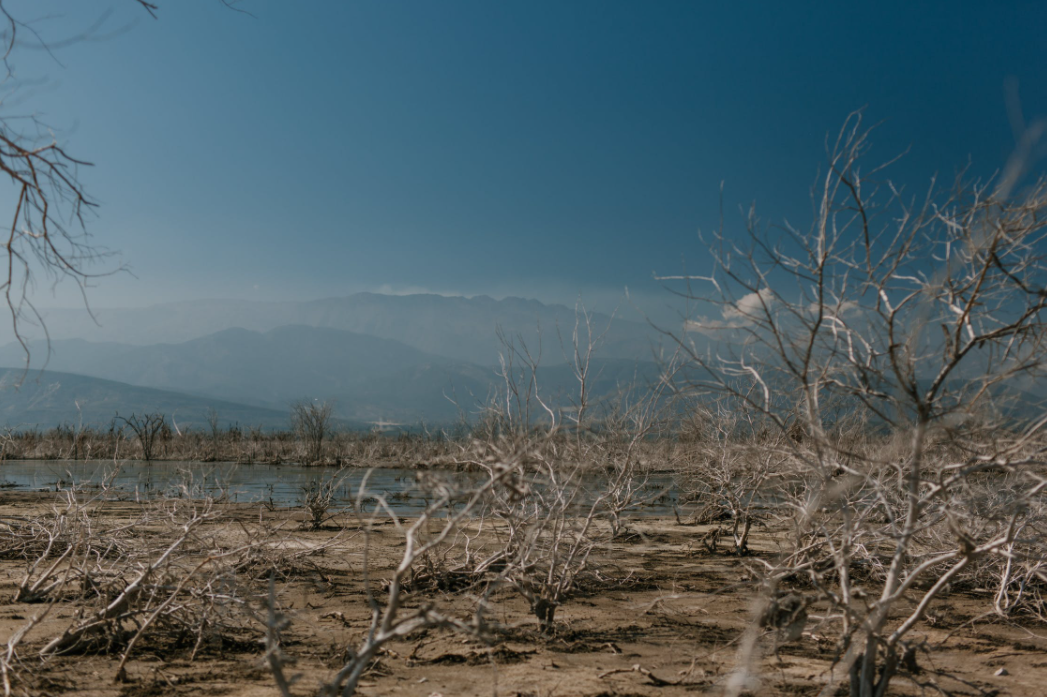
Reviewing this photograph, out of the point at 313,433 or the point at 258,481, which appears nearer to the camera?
the point at 258,481

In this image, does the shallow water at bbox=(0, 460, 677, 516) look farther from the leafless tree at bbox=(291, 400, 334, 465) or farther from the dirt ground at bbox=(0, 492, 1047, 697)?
the dirt ground at bbox=(0, 492, 1047, 697)

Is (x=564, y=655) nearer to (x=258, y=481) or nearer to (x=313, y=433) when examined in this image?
(x=258, y=481)

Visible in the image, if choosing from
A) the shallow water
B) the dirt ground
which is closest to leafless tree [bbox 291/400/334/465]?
the shallow water

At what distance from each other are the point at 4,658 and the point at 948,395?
5913 millimetres

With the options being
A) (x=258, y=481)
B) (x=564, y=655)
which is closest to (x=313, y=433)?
(x=258, y=481)

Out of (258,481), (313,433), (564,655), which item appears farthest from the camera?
(313,433)

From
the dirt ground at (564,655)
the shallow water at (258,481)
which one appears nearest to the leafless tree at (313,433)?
the shallow water at (258,481)

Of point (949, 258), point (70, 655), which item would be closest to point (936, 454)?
point (949, 258)

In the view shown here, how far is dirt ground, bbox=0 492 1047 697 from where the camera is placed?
4.96 metres

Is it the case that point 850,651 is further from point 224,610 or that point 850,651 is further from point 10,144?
point 10,144

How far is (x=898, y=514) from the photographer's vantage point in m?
8.49

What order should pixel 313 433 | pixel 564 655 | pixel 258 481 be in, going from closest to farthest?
pixel 564 655, pixel 258 481, pixel 313 433

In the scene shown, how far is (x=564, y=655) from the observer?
230 inches

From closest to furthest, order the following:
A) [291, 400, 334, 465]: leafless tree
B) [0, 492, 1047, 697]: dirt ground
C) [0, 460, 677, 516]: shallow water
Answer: [0, 492, 1047, 697]: dirt ground → [0, 460, 677, 516]: shallow water → [291, 400, 334, 465]: leafless tree
